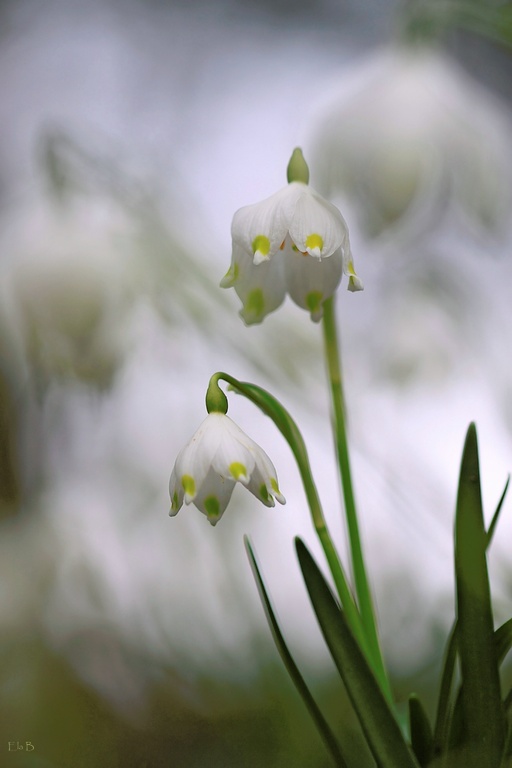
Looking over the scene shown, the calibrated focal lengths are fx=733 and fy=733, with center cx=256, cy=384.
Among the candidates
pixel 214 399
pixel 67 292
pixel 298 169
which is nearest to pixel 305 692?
pixel 214 399

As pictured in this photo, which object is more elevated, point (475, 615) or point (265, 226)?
point (265, 226)

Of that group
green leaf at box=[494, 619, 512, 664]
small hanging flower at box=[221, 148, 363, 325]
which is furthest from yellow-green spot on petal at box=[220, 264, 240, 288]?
green leaf at box=[494, 619, 512, 664]

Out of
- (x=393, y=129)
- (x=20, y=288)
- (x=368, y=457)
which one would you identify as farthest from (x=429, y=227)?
(x=20, y=288)

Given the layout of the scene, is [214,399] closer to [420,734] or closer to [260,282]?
[260,282]

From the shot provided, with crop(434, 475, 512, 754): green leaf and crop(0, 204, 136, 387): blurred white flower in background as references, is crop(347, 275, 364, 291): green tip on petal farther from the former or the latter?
crop(0, 204, 136, 387): blurred white flower in background

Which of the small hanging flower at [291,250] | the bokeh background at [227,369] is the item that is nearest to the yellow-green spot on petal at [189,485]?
the small hanging flower at [291,250]

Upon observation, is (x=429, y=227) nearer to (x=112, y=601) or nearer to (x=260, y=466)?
(x=260, y=466)

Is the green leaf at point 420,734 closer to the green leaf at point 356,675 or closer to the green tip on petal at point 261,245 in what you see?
the green leaf at point 356,675
